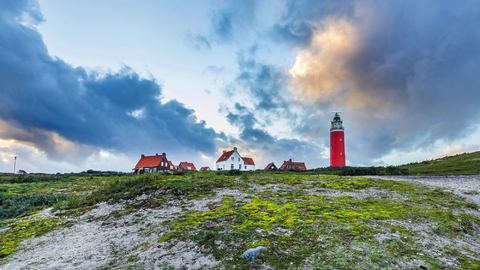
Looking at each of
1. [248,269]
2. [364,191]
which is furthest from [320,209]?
[364,191]

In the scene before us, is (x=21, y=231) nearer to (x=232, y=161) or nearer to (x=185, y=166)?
(x=232, y=161)

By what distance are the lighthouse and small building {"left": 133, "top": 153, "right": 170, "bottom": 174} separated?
3976 cm

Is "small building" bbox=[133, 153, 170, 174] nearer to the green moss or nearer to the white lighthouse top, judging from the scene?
the white lighthouse top

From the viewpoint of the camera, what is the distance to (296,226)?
5.23 metres

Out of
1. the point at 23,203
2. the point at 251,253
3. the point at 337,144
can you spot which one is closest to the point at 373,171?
the point at 337,144

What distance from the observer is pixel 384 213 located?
6535mm

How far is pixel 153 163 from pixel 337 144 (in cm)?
4402

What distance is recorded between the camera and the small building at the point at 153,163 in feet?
171

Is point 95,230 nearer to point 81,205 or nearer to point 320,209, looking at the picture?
point 81,205

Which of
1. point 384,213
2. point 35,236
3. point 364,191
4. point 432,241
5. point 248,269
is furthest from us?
point 364,191

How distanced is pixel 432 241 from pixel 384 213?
196 centimetres

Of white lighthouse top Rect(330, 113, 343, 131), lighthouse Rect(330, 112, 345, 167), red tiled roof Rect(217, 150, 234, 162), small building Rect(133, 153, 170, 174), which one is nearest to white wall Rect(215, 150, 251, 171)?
red tiled roof Rect(217, 150, 234, 162)

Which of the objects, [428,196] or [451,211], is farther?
[428,196]

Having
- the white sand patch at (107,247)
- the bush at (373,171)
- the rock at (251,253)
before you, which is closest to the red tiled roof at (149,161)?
the bush at (373,171)
